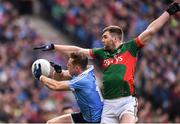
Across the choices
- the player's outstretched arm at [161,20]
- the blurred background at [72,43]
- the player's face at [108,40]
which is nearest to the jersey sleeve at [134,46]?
the player's outstretched arm at [161,20]

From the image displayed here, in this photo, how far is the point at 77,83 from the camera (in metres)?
12.1

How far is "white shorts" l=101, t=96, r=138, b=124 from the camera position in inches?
474

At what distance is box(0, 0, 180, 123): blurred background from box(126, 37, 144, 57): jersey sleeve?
18.5 feet

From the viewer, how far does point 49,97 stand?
62.0 feet

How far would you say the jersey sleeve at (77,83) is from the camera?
12109 mm

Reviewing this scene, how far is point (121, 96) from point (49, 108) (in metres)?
6.53

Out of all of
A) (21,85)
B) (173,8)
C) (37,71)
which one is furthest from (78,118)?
(21,85)

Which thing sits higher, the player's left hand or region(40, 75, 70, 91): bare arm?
the player's left hand

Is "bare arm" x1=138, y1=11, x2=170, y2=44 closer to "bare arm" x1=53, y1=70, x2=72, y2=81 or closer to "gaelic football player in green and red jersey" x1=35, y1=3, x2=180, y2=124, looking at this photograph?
"gaelic football player in green and red jersey" x1=35, y1=3, x2=180, y2=124

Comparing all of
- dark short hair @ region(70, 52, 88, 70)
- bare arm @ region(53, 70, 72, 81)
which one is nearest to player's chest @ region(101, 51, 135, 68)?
dark short hair @ region(70, 52, 88, 70)

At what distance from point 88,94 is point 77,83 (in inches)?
10.8

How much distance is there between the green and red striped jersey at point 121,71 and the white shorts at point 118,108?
74 mm

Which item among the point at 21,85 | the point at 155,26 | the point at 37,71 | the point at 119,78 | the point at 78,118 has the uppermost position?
the point at 155,26

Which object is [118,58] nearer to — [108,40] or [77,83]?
[108,40]
